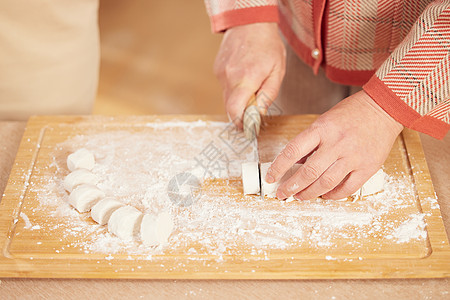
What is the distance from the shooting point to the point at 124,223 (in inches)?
38.1

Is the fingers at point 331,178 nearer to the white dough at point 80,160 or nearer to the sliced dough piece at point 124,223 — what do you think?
the sliced dough piece at point 124,223

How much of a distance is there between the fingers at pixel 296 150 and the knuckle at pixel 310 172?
1.2 inches

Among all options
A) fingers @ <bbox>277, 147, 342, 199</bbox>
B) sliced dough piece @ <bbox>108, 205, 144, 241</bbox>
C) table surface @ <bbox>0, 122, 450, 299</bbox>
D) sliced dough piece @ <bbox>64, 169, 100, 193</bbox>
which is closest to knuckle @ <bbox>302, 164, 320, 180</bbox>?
fingers @ <bbox>277, 147, 342, 199</bbox>

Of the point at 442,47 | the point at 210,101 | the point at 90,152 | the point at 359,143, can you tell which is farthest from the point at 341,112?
the point at 210,101

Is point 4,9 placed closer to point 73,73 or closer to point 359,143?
point 73,73

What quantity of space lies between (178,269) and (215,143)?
1.30 feet

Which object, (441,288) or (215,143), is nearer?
(441,288)

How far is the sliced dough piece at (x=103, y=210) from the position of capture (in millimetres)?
1002

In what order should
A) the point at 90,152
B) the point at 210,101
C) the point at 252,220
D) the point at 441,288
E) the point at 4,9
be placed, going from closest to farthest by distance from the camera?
1. the point at 441,288
2. the point at 252,220
3. the point at 90,152
4. the point at 4,9
5. the point at 210,101

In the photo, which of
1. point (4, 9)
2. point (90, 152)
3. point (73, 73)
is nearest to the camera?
point (90, 152)

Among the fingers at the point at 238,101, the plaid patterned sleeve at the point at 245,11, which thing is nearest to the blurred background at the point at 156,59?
the plaid patterned sleeve at the point at 245,11

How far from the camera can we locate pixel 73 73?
59.4 inches

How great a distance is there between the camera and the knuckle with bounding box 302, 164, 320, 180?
0.99 meters

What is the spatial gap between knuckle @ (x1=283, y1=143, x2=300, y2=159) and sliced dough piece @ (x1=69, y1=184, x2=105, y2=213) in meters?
0.43
